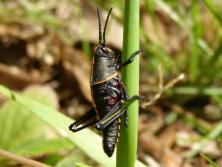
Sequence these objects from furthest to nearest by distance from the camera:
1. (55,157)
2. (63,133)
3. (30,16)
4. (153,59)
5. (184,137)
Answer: (30,16)
(153,59)
(184,137)
(55,157)
(63,133)

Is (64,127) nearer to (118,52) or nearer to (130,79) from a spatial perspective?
(130,79)

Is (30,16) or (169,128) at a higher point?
(30,16)

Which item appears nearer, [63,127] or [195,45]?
[63,127]

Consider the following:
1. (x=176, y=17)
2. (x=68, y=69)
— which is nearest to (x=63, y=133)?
(x=176, y=17)

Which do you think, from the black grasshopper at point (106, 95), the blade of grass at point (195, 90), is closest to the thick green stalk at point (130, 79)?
the black grasshopper at point (106, 95)

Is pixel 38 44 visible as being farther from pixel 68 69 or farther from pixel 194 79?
pixel 194 79

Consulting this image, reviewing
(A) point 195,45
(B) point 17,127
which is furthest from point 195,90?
(B) point 17,127
